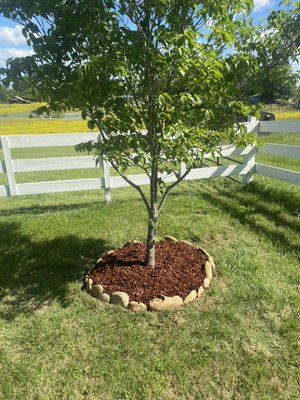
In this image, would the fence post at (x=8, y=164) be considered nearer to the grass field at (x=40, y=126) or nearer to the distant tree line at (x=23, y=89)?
the distant tree line at (x=23, y=89)

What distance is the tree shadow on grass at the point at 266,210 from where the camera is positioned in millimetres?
4707

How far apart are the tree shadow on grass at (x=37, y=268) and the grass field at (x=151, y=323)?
1 centimetres

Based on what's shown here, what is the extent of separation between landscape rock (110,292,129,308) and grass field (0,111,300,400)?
9cm

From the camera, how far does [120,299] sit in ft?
10.8

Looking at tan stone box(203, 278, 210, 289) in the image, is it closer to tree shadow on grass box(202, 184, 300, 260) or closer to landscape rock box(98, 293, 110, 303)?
landscape rock box(98, 293, 110, 303)

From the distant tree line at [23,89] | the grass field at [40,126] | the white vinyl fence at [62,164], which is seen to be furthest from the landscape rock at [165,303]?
the grass field at [40,126]

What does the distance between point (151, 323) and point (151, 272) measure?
2.31 ft

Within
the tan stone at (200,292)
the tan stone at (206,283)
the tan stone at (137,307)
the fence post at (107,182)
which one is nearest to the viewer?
the tan stone at (137,307)

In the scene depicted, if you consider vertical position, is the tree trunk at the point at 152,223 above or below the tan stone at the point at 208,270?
above

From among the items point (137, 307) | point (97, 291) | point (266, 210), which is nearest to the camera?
point (137, 307)

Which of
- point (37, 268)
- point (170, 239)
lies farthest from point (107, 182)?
point (37, 268)

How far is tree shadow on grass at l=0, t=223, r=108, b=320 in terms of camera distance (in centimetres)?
344

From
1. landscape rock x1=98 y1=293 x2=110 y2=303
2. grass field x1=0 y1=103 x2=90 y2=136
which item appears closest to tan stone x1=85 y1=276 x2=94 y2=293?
landscape rock x1=98 y1=293 x2=110 y2=303

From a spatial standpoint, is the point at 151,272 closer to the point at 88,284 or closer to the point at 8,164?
the point at 88,284
